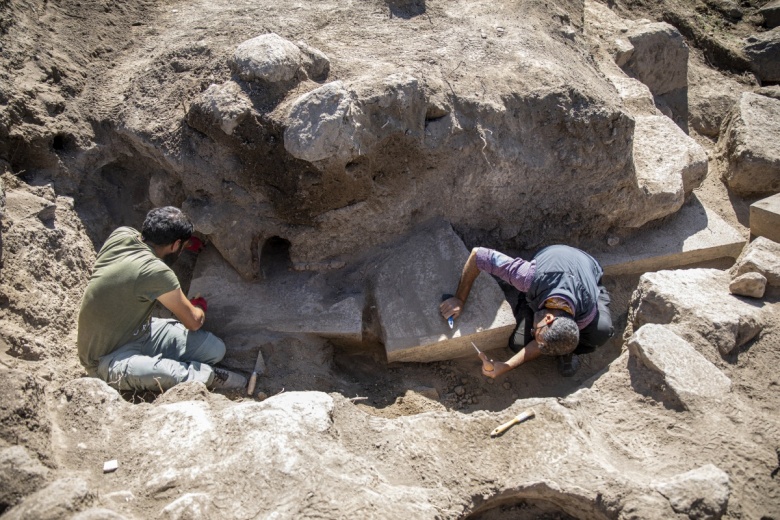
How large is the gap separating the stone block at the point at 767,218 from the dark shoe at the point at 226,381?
3.68 metres

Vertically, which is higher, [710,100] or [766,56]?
[766,56]

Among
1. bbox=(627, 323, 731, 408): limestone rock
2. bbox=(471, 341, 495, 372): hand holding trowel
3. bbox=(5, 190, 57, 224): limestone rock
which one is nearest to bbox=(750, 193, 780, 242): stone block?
bbox=(627, 323, 731, 408): limestone rock

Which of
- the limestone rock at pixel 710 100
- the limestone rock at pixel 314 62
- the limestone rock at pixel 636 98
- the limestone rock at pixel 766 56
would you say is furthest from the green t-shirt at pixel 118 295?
the limestone rock at pixel 766 56

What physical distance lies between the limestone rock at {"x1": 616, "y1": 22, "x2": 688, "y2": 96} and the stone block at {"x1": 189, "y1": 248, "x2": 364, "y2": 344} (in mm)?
3474

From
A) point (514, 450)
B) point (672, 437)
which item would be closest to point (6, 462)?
point (514, 450)

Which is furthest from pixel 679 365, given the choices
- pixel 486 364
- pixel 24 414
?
pixel 24 414

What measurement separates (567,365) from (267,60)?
2.52 m

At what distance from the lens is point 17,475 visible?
74.3 inches

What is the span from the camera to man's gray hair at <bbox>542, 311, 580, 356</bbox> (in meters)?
2.94

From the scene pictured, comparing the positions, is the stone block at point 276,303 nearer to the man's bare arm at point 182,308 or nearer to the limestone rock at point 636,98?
the man's bare arm at point 182,308

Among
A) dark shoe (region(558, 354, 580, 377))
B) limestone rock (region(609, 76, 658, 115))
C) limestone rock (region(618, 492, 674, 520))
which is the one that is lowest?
dark shoe (region(558, 354, 580, 377))

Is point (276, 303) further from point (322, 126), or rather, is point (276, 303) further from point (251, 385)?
point (322, 126)

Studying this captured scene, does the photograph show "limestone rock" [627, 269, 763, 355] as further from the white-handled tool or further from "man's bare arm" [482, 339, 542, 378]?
the white-handled tool

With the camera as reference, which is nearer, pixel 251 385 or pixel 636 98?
pixel 251 385
